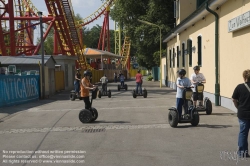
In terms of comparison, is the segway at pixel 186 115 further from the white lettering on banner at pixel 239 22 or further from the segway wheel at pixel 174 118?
the white lettering on banner at pixel 239 22

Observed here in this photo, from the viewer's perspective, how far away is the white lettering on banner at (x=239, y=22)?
12.1 meters

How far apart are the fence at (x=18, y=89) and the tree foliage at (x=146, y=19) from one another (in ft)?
56.6

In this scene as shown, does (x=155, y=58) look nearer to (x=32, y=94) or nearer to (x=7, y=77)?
(x=32, y=94)

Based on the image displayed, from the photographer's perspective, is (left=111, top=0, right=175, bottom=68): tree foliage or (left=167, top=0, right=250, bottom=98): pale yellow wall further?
(left=111, top=0, right=175, bottom=68): tree foliage

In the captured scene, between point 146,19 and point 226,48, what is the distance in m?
23.2

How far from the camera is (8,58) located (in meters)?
27.3

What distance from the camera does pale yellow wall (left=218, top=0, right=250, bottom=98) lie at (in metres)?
12.8

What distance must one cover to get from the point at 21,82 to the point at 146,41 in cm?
2054


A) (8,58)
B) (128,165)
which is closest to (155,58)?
(8,58)

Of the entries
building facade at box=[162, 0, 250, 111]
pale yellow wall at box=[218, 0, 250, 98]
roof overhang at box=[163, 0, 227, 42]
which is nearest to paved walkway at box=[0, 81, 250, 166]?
pale yellow wall at box=[218, 0, 250, 98]

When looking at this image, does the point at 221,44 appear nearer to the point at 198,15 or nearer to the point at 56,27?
the point at 198,15

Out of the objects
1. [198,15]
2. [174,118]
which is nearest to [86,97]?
[174,118]

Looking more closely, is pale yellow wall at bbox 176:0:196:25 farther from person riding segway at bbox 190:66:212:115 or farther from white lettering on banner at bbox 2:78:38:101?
person riding segway at bbox 190:66:212:115

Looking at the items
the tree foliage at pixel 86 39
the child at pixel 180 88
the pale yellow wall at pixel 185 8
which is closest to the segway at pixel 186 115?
the child at pixel 180 88
